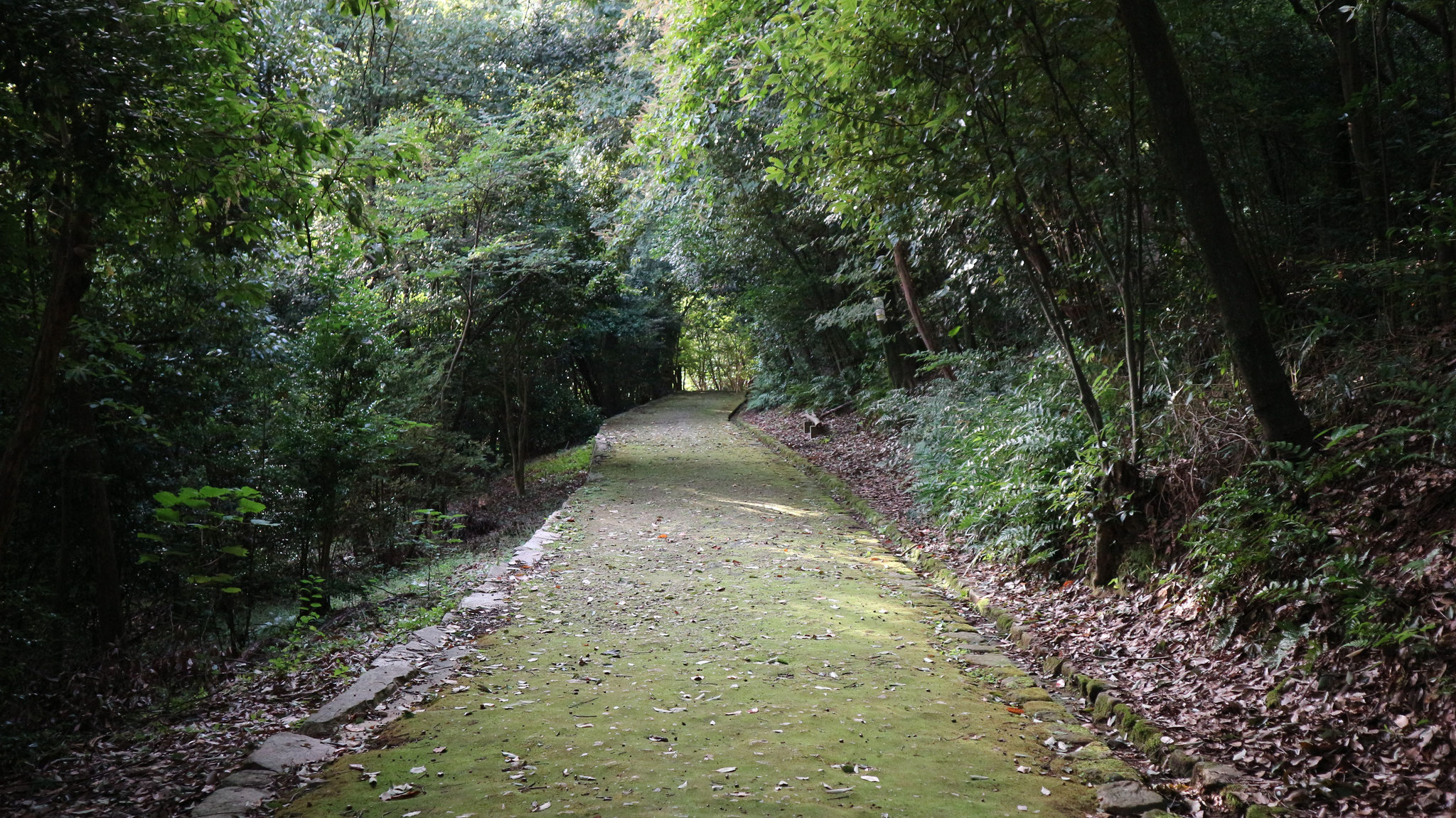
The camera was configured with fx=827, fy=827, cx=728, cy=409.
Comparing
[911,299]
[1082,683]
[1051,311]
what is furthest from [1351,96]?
[911,299]

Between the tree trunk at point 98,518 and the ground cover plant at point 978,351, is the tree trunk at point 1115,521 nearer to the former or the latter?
the ground cover plant at point 978,351

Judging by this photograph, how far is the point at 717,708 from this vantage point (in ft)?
14.5

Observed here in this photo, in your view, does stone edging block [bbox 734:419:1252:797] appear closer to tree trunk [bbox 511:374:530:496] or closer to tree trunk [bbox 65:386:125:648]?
tree trunk [bbox 65:386:125:648]

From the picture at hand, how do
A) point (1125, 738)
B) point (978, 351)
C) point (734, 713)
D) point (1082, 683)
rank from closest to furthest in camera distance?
point (1125, 738), point (734, 713), point (1082, 683), point (978, 351)

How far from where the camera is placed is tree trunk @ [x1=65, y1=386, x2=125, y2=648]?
19.5 ft

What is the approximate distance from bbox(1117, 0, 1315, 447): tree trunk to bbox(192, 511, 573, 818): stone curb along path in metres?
5.06

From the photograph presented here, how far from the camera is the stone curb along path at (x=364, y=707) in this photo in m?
3.39

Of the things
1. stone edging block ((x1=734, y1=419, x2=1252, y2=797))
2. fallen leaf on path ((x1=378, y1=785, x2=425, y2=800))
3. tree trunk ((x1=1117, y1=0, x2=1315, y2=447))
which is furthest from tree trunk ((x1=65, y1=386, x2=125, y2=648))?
tree trunk ((x1=1117, y1=0, x2=1315, y2=447))

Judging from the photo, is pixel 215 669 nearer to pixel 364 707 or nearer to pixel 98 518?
pixel 98 518

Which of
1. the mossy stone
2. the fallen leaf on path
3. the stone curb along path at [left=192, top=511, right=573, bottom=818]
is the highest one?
the stone curb along path at [left=192, top=511, right=573, bottom=818]

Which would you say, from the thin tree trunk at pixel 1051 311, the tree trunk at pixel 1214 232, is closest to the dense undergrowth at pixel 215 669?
the thin tree trunk at pixel 1051 311

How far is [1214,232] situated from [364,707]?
5.42m

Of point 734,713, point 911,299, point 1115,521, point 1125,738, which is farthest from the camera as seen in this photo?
point 911,299

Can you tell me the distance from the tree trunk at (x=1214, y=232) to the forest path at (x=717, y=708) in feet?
7.36
